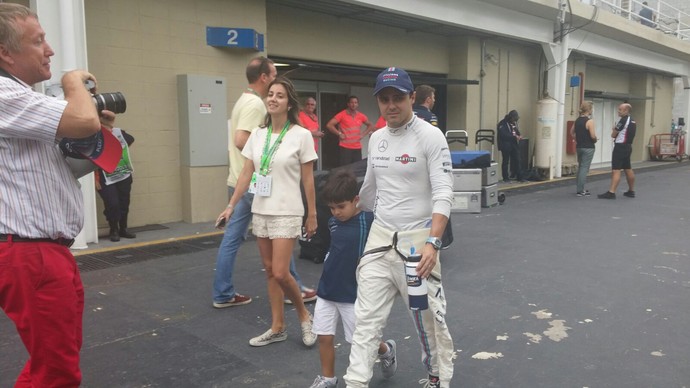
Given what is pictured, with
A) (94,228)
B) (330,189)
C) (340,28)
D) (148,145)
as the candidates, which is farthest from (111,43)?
(330,189)

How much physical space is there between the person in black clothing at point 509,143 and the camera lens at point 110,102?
40.4 ft

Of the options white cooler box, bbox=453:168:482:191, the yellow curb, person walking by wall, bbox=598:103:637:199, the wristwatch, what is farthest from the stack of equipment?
person walking by wall, bbox=598:103:637:199

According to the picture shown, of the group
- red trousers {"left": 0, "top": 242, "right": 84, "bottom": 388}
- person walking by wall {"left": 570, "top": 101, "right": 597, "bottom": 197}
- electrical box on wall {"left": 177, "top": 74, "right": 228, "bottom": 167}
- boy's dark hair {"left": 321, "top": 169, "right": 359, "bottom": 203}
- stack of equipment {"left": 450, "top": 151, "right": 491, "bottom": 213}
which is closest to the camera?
red trousers {"left": 0, "top": 242, "right": 84, "bottom": 388}

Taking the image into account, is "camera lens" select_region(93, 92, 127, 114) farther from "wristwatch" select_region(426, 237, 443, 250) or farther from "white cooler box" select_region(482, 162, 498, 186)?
"white cooler box" select_region(482, 162, 498, 186)

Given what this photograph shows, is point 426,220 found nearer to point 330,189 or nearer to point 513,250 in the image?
point 330,189

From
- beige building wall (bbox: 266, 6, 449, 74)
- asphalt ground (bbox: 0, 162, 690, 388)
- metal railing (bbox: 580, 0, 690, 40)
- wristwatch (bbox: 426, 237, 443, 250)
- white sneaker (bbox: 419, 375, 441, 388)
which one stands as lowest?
asphalt ground (bbox: 0, 162, 690, 388)

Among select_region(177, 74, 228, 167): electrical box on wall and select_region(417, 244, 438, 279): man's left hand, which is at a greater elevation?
select_region(177, 74, 228, 167): electrical box on wall

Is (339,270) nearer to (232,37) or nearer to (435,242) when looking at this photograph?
(435,242)

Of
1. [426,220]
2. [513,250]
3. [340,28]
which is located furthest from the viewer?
[340,28]

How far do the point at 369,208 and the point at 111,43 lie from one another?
224 inches

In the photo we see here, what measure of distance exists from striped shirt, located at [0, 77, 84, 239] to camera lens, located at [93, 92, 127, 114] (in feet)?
0.73

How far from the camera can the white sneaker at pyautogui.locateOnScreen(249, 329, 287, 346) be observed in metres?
3.71

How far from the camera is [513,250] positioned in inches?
256

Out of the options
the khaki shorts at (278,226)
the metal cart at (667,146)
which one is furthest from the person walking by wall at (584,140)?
the metal cart at (667,146)
